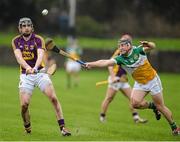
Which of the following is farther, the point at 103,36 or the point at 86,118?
the point at 103,36

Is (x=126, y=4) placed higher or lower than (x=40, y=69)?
lower

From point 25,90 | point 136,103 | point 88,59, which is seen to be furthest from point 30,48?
point 88,59

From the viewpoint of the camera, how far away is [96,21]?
2822 inches

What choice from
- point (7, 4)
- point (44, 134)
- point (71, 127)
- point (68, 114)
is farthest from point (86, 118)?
point (7, 4)

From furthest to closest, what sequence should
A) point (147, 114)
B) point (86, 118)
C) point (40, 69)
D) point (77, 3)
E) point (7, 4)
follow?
point (77, 3), point (7, 4), point (147, 114), point (86, 118), point (40, 69)

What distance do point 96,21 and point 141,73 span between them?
177ft

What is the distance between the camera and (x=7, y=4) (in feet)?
214

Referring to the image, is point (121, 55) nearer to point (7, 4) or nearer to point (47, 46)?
point (47, 46)

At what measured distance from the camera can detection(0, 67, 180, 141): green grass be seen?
57.3 feet

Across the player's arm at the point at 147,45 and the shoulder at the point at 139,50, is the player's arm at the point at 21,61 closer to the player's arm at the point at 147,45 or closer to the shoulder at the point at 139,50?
the shoulder at the point at 139,50

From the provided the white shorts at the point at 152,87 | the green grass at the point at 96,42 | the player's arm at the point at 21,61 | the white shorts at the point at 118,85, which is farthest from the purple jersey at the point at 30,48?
the green grass at the point at 96,42

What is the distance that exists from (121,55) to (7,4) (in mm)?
48512

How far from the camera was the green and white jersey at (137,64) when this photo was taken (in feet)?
57.8

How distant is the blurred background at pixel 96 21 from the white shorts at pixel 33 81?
115ft
